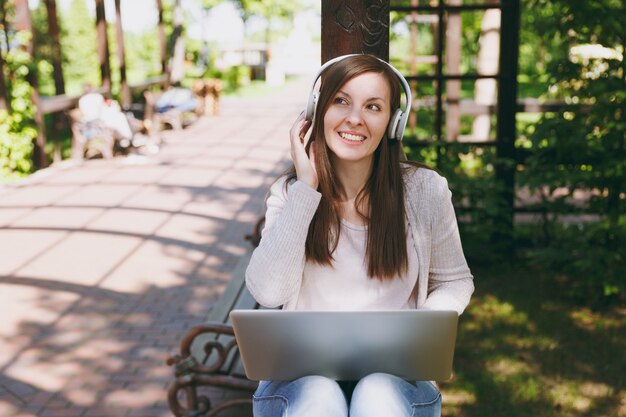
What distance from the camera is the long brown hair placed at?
2.19 meters

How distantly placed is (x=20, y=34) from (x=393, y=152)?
9380mm

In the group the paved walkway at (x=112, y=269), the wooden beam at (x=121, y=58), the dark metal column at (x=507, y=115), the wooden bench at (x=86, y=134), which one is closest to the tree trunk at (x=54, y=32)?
the wooden beam at (x=121, y=58)

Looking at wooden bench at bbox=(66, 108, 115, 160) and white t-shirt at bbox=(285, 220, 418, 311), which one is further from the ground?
white t-shirt at bbox=(285, 220, 418, 311)

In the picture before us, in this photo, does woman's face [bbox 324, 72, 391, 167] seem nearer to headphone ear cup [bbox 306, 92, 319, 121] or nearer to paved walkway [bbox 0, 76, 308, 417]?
headphone ear cup [bbox 306, 92, 319, 121]

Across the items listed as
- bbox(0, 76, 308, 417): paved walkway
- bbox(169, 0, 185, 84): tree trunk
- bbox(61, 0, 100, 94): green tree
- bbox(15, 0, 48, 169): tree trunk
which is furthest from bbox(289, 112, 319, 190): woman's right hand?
bbox(61, 0, 100, 94): green tree

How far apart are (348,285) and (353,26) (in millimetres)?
804

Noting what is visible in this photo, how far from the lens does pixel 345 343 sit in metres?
1.97

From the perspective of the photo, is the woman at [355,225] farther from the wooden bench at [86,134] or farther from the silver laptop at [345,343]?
the wooden bench at [86,134]

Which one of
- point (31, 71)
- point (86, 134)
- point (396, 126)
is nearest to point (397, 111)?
point (396, 126)

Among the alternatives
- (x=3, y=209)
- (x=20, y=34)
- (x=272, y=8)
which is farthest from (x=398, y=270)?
(x=272, y=8)

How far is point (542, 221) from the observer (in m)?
6.05

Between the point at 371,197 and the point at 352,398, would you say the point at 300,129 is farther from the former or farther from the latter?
the point at 352,398

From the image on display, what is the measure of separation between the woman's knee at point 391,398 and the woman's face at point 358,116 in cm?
66

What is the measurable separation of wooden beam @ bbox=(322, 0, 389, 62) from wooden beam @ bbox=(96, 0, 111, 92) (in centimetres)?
1170
